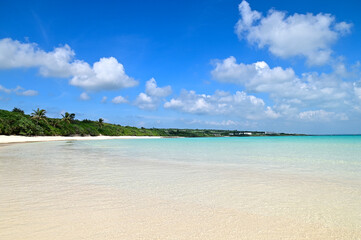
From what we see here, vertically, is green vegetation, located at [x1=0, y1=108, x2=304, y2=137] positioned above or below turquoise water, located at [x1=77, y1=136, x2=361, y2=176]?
above

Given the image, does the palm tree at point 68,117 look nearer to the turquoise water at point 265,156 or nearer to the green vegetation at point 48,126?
the green vegetation at point 48,126

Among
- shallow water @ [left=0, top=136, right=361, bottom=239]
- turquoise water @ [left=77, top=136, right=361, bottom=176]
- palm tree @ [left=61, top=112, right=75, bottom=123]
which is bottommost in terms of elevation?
turquoise water @ [left=77, top=136, right=361, bottom=176]

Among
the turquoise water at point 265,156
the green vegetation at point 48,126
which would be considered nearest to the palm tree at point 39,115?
the green vegetation at point 48,126

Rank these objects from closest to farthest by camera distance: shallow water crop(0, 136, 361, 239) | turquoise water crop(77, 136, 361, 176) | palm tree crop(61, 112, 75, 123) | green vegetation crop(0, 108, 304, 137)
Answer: shallow water crop(0, 136, 361, 239), turquoise water crop(77, 136, 361, 176), green vegetation crop(0, 108, 304, 137), palm tree crop(61, 112, 75, 123)

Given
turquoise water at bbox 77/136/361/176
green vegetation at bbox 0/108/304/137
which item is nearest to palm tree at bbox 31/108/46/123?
green vegetation at bbox 0/108/304/137

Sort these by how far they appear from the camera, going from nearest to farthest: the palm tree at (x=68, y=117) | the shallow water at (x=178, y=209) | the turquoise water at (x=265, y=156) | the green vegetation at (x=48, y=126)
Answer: the shallow water at (x=178, y=209) < the turquoise water at (x=265, y=156) < the green vegetation at (x=48, y=126) < the palm tree at (x=68, y=117)

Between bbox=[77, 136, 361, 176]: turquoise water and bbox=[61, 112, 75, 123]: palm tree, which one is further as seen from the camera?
bbox=[61, 112, 75, 123]: palm tree

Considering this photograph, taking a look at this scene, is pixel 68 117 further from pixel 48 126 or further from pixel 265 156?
pixel 265 156

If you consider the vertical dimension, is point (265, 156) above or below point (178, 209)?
below

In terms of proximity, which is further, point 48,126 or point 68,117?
point 68,117

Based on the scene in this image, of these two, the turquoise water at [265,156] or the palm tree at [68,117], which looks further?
the palm tree at [68,117]

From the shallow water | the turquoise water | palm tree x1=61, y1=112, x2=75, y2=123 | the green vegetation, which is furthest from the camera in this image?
palm tree x1=61, y1=112, x2=75, y2=123

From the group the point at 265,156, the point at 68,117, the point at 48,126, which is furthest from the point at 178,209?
the point at 68,117

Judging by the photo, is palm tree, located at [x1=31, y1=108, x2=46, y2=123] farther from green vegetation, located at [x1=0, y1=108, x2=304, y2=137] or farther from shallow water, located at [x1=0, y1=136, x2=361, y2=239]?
shallow water, located at [x1=0, y1=136, x2=361, y2=239]
